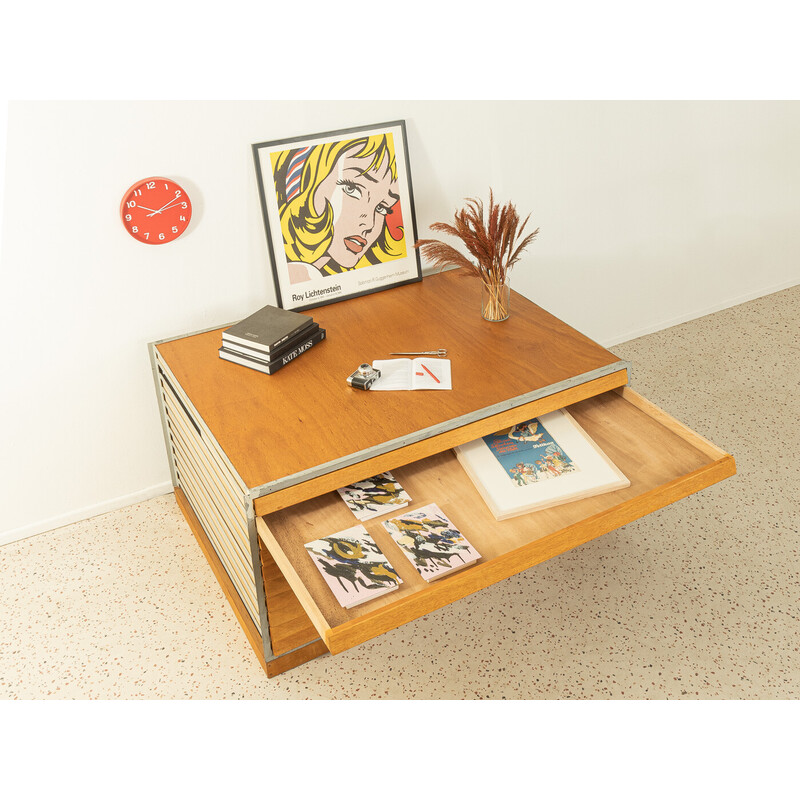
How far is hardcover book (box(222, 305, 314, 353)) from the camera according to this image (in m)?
1.98

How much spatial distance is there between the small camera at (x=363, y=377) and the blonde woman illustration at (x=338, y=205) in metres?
0.47

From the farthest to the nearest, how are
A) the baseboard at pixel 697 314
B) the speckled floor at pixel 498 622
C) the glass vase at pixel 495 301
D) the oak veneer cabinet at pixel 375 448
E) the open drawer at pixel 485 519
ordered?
the baseboard at pixel 697 314
the glass vase at pixel 495 301
the speckled floor at pixel 498 622
the oak veneer cabinet at pixel 375 448
the open drawer at pixel 485 519

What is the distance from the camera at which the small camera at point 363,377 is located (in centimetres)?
190

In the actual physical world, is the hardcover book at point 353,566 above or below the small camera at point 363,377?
below

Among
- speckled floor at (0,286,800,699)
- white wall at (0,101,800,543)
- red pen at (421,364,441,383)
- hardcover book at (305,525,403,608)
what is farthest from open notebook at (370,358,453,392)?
speckled floor at (0,286,800,699)

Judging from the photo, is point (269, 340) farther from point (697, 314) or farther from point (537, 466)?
point (697, 314)

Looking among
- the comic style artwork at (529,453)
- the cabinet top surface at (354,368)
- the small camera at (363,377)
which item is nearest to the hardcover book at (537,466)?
the comic style artwork at (529,453)

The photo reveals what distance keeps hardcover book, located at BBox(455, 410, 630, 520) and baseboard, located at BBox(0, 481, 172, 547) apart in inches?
42.7

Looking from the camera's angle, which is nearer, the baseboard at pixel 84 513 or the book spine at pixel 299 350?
the book spine at pixel 299 350

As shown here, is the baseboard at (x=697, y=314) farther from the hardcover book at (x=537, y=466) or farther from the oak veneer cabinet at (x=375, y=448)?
the hardcover book at (x=537, y=466)

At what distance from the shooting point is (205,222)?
214 centimetres

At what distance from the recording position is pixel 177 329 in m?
2.23

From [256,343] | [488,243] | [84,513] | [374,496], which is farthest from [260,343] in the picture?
[84,513]

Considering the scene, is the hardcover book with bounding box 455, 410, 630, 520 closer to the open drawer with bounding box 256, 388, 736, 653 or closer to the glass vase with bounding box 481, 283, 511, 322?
the open drawer with bounding box 256, 388, 736, 653
